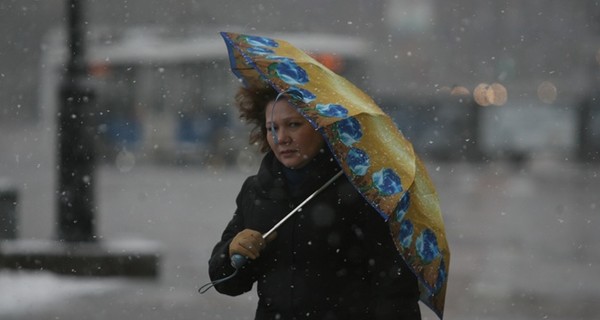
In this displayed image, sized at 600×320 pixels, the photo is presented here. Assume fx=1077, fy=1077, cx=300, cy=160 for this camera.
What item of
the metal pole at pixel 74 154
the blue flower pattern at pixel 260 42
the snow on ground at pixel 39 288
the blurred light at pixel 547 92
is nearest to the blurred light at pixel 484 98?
the blurred light at pixel 547 92

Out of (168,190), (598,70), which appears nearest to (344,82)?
(168,190)

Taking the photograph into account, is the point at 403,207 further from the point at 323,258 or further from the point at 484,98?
the point at 484,98

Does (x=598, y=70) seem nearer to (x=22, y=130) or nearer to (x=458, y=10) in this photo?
(x=458, y=10)

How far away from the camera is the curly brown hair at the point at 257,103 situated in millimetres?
3191

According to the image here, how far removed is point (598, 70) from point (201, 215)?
27.8 m

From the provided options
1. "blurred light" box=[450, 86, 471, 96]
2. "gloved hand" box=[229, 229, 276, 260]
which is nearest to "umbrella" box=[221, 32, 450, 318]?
"gloved hand" box=[229, 229, 276, 260]

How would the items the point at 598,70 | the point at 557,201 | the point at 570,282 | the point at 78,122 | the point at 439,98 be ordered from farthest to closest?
the point at 598,70
the point at 439,98
the point at 557,201
the point at 78,122
the point at 570,282

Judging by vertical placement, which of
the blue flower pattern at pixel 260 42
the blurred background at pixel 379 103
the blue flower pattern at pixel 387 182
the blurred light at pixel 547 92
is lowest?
the blurred light at pixel 547 92

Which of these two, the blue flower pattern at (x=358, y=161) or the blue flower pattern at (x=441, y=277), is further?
the blue flower pattern at (x=441, y=277)

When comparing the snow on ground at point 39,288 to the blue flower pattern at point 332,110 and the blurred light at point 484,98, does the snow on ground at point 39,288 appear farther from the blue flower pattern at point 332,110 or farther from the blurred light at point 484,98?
the blurred light at point 484,98

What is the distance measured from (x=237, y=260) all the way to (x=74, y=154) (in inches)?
288

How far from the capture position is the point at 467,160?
37.2m

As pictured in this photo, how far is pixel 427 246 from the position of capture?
9.97 ft

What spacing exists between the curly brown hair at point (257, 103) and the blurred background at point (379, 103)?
4.61 metres
